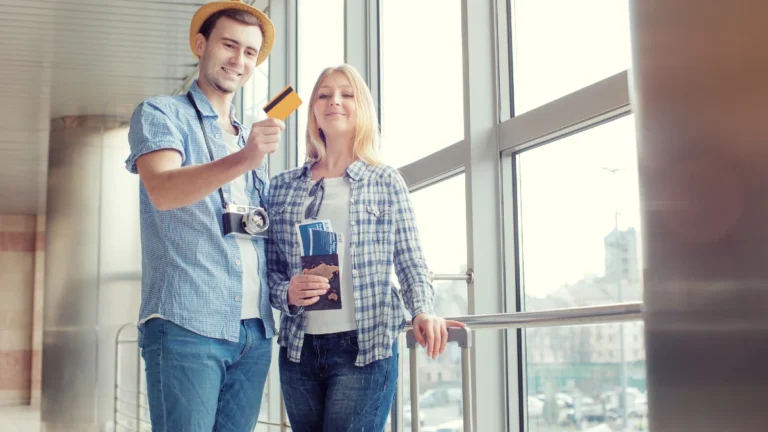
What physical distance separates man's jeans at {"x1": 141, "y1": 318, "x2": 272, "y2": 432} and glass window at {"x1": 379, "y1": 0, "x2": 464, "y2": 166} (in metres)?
1.81

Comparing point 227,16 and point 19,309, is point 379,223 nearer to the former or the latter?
point 227,16

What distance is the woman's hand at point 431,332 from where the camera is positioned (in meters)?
1.67

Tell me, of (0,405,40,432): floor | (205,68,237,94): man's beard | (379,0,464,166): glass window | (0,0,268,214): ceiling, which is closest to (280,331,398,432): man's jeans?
(205,68,237,94): man's beard

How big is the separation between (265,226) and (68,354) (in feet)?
23.1

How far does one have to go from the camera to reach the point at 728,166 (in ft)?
1.15

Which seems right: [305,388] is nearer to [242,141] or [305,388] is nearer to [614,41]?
[242,141]

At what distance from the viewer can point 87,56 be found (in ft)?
21.6

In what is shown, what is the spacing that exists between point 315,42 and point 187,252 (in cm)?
403

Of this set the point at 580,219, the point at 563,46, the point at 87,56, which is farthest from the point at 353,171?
the point at 87,56

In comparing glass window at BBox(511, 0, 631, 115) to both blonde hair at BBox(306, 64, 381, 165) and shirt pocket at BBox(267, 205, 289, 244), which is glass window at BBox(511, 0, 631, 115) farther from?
shirt pocket at BBox(267, 205, 289, 244)

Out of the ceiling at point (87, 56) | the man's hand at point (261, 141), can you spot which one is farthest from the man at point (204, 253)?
the ceiling at point (87, 56)

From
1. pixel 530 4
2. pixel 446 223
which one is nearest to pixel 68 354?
pixel 446 223

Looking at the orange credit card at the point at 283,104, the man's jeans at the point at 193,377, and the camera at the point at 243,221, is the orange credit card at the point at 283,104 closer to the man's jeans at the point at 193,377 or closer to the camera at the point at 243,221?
the camera at the point at 243,221

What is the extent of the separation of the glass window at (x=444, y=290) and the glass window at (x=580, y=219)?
374 millimetres
